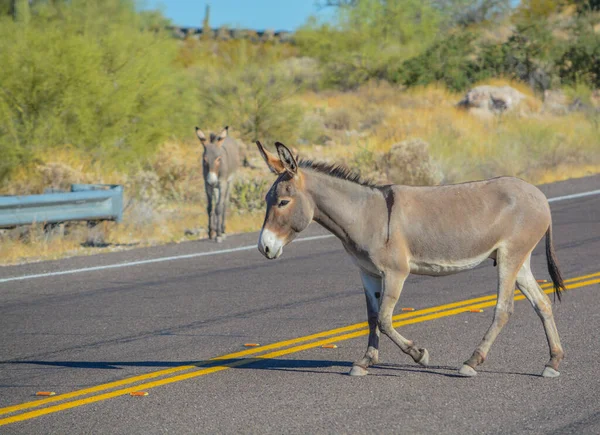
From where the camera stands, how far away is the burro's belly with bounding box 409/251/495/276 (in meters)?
7.59

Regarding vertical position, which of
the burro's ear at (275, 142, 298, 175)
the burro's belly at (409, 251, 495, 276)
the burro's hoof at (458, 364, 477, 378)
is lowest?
the burro's hoof at (458, 364, 477, 378)

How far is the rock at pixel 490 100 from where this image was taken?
34812 mm

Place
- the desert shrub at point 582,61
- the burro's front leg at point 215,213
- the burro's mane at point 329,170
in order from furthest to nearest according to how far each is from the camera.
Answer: the desert shrub at point 582,61 → the burro's front leg at point 215,213 → the burro's mane at point 329,170

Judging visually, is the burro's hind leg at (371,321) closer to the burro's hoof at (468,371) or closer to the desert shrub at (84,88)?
the burro's hoof at (468,371)

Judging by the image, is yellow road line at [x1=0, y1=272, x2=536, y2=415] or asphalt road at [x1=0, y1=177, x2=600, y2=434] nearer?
asphalt road at [x1=0, y1=177, x2=600, y2=434]

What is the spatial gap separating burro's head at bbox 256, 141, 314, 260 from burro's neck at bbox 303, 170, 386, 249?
0.35 ft

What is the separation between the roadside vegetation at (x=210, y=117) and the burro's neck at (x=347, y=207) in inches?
310

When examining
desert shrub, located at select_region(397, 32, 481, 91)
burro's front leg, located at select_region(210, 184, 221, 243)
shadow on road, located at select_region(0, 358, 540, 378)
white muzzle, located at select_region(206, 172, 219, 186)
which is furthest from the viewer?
desert shrub, located at select_region(397, 32, 481, 91)

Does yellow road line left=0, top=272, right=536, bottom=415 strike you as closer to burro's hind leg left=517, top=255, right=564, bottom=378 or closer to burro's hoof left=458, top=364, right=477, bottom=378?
burro's hoof left=458, top=364, right=477, bottom=378

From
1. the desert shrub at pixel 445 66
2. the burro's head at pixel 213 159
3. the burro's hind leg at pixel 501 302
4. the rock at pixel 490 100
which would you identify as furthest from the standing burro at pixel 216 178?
the desert shrub at pixel 445 66

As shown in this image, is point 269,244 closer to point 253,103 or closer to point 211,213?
point 211,213

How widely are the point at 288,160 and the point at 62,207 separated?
852 cm

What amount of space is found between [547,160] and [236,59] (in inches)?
457

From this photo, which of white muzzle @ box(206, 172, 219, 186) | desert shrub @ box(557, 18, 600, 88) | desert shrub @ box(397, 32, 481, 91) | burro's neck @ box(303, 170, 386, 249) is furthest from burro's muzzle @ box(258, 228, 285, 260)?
desert shrub @ box(397, 32, 481, 91)
